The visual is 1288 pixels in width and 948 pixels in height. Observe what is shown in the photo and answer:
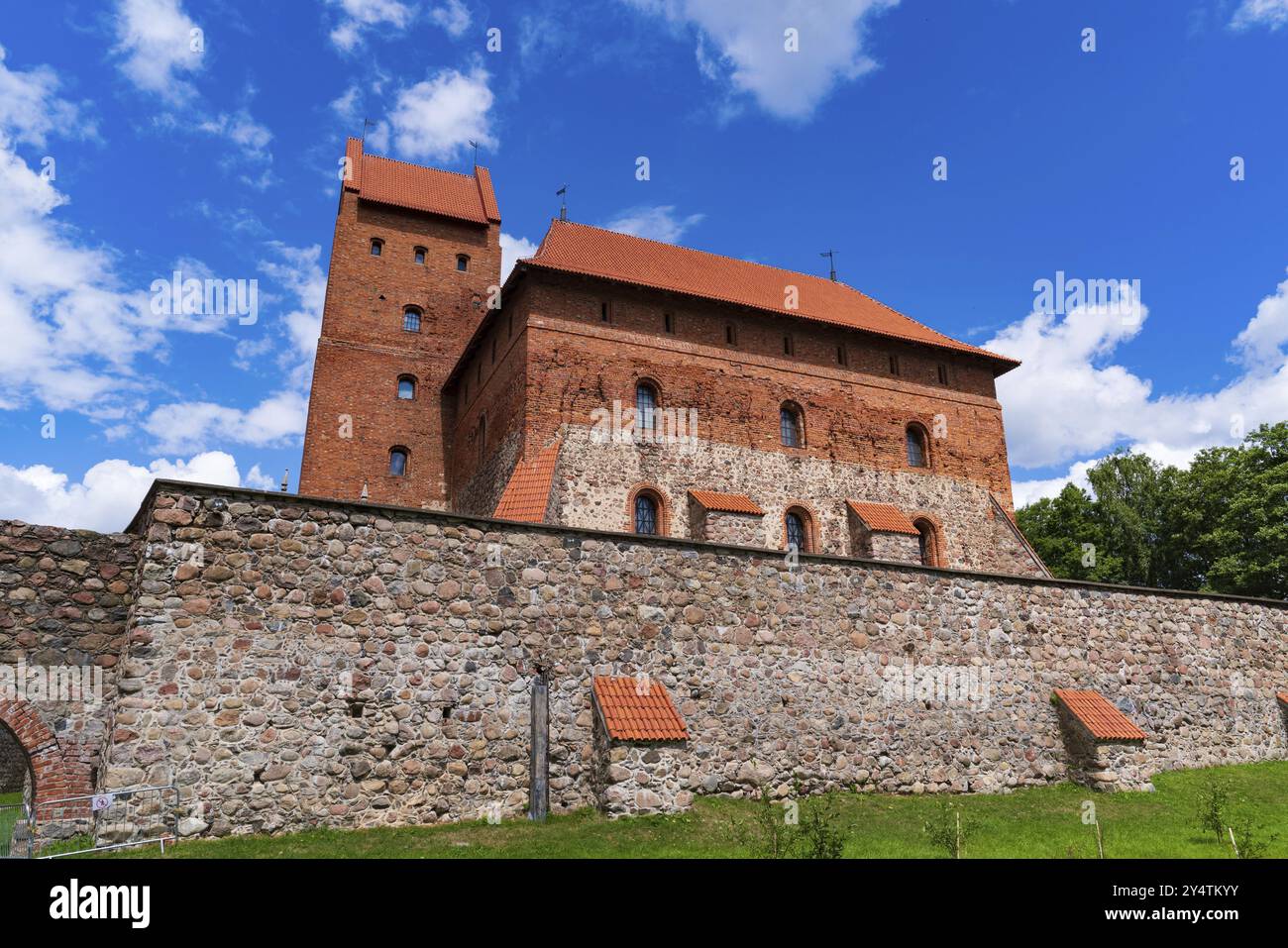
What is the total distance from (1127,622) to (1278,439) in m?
30.9

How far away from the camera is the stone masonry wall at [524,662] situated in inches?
362

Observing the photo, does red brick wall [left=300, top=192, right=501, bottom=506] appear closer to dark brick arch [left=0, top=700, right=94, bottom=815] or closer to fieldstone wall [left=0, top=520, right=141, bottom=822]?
fieldstone wall [left=0, top=520, right=141, bottom=822]

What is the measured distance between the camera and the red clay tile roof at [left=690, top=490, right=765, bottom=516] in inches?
788

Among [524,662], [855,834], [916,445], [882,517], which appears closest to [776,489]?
[882,517]

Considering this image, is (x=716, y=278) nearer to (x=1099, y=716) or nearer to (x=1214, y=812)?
(x=1099, y=716)

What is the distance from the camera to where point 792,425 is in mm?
23469

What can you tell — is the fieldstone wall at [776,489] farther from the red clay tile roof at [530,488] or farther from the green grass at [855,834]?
the green grass at [855,834]

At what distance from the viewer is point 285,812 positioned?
359 inches

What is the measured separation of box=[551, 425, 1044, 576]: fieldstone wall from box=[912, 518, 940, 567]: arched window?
8.2 inches

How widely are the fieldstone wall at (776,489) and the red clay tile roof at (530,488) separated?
36cm

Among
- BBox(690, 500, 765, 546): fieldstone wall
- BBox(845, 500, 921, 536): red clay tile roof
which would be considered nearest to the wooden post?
BBox(690, 500, 765, 546): fieldstone wall
